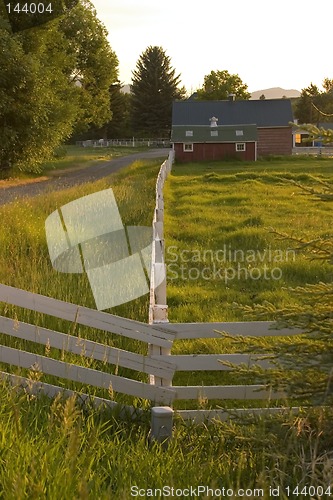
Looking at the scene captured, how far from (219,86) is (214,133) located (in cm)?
3182

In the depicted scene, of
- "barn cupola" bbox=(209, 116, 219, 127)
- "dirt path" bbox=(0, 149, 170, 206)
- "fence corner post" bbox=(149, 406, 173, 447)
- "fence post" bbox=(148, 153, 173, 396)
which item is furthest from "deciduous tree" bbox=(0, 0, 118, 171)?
"barn cupola" bbox=(209, 116, 219, 127)

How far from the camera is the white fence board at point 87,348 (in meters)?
4.42

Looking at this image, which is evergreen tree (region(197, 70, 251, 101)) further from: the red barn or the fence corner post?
the fence corner post

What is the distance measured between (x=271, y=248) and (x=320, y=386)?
30.1 feet

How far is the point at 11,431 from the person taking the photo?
10.5 feet

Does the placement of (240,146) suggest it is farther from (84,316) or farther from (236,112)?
(84,316)

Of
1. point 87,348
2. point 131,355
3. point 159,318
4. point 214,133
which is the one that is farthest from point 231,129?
point 87,348

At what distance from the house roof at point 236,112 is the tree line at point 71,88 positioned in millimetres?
6661

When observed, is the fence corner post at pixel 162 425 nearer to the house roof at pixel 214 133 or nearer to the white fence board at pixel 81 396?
the white fence board at pixel 81 396

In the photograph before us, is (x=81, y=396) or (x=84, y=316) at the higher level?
(x=84, y=316)

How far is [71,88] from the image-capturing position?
32031 millimetres

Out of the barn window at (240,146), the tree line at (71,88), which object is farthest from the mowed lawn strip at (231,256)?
the barn window at (240,146)

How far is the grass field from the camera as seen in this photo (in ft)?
9.34

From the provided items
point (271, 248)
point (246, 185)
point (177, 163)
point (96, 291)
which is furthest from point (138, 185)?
point (177, 163)
